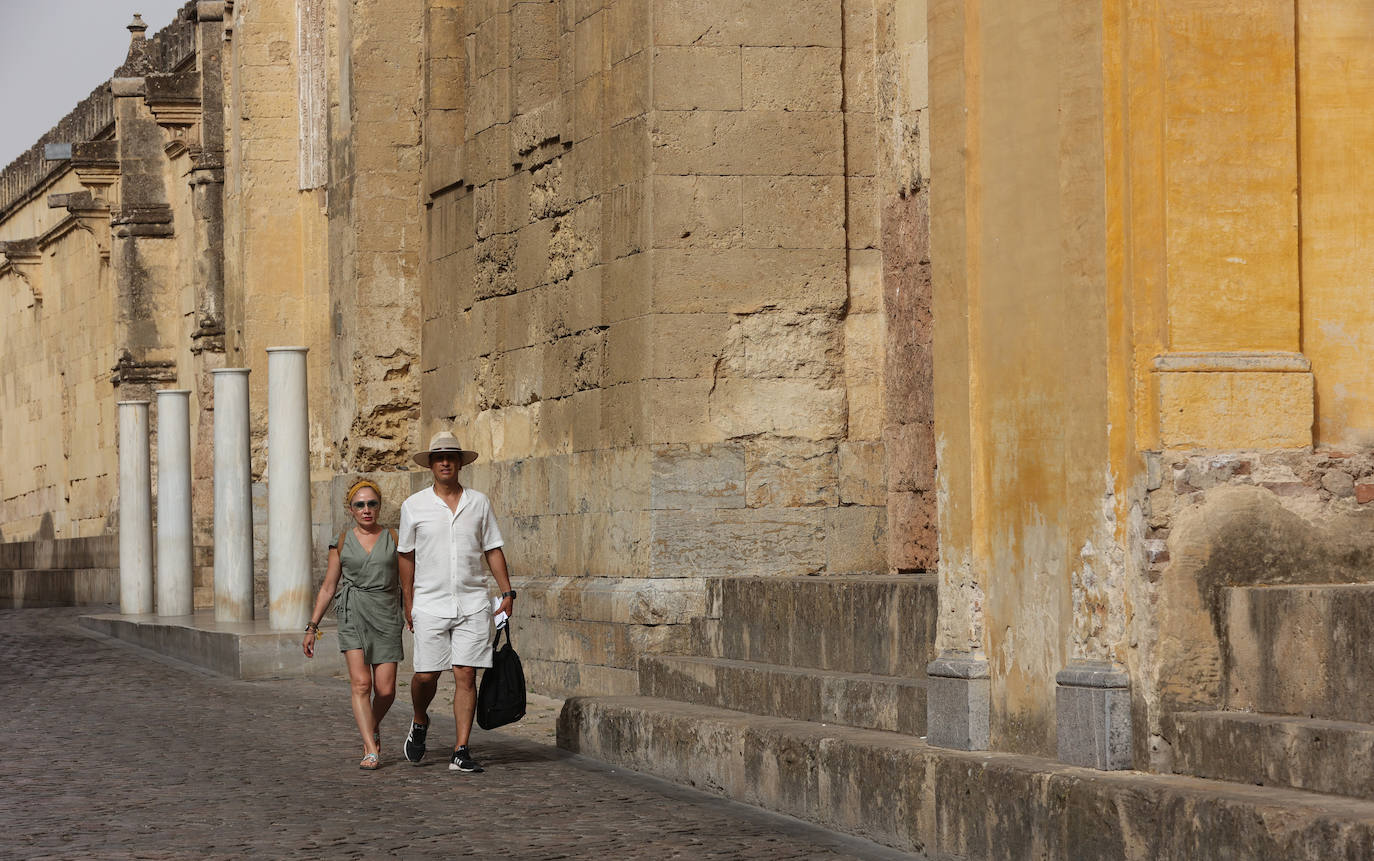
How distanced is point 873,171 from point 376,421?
660 centimetres

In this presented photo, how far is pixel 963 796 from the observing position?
304 inches

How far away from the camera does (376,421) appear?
18.8 meters

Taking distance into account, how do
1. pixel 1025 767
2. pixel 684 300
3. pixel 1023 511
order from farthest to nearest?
pixel 684 300
pixel 1023 511
pixel 1025 767

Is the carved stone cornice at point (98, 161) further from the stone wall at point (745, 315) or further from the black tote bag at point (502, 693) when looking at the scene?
the black tote bag at point (502, 693)

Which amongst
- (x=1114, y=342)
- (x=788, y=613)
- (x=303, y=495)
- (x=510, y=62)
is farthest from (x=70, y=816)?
(x=303, y=495)

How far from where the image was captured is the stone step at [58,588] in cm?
2995

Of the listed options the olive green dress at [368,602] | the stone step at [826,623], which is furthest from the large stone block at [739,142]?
the olive green dress at [368,602]

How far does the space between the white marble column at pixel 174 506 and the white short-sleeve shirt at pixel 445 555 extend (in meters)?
11.7

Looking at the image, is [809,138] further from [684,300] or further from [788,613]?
[788,613]

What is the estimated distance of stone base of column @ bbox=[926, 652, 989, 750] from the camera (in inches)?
328

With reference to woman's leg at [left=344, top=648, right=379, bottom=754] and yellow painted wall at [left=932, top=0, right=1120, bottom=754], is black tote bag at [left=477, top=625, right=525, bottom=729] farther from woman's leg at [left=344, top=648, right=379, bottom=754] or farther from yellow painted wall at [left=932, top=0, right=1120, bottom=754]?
yellow painted wall at [left=932, top=0, right=1120, bottom=754]

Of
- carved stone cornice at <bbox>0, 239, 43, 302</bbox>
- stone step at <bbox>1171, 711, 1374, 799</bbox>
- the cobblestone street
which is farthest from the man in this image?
carved stone cornice at <bbox>0, 239, 43, 302</bbox>

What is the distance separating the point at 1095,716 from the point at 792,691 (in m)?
2.76

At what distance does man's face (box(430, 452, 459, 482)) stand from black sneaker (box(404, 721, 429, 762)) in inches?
46.9
